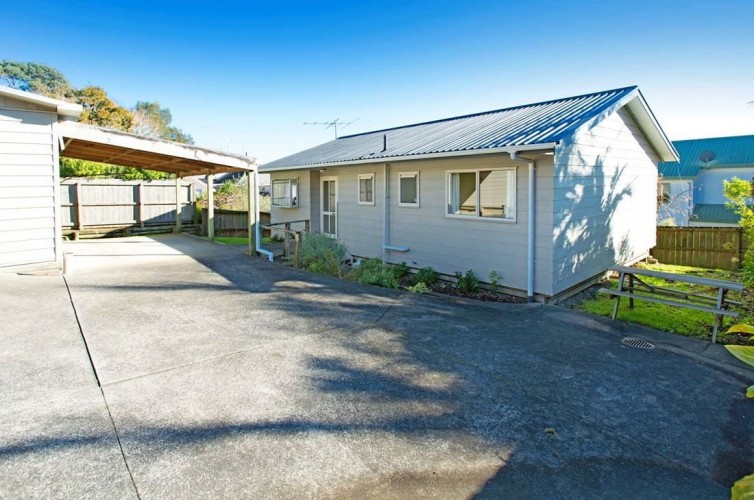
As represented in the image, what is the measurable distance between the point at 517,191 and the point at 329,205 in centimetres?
730

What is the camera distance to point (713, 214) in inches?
997

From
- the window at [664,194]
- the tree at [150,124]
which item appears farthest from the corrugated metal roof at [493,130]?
the tree at [150,124]

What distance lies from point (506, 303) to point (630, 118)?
6048 mm

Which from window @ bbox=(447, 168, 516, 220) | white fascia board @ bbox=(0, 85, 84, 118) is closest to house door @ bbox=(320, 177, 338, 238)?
window @ bbox=(447, 168, 516, 220)

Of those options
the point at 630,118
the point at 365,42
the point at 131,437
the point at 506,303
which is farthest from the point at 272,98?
the point at 131,437

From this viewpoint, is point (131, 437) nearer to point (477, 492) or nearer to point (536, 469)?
point (477, 492)

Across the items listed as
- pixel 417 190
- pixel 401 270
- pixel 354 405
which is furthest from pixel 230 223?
pixel 354 405

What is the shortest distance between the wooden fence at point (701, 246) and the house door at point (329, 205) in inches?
391

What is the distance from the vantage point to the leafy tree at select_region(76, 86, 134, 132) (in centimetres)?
3297

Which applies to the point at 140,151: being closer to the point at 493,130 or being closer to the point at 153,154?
the point at 153,154

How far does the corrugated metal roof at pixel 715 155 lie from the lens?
2559cm

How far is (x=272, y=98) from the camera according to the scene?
27.7 meters

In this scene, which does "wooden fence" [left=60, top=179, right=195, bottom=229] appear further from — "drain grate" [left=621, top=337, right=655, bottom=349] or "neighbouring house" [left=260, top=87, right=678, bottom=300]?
"drain grate" [left=621, top=337, right=655, bottom=349]

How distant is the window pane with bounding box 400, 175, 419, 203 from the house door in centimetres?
336
